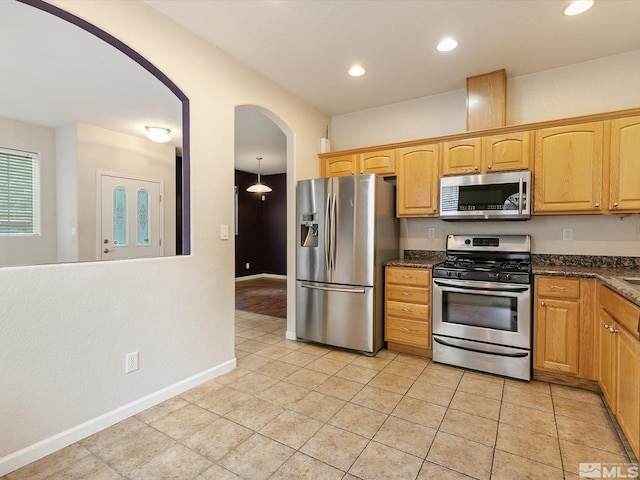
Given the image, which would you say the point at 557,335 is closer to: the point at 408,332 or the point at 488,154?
the point at 408,332

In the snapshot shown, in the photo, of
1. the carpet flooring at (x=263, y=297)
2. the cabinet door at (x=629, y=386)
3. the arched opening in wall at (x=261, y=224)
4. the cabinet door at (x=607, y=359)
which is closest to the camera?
the cabinet door at (x=629, y=386)

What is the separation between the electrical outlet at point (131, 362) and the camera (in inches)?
83.7

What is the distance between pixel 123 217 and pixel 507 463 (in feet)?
9.66

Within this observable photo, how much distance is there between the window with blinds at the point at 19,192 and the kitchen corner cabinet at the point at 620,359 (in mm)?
3265

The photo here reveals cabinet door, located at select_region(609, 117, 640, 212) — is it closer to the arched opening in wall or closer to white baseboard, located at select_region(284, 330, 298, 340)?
white baseboard, located at select_region(284, 330, 298, 340)

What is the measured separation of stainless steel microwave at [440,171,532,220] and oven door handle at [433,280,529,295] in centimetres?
64

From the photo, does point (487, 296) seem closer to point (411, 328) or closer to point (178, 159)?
point (411, 328)

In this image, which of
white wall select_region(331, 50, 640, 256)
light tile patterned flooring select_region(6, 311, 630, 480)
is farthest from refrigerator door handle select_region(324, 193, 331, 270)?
light tile patterned flooring select_region(6, 311, 630, 480)

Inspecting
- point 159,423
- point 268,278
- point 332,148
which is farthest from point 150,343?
point 268,278

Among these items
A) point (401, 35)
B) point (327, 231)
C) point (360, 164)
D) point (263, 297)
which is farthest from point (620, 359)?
point (263, 297)

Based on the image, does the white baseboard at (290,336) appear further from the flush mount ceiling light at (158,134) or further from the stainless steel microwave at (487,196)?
the flush mount ceiling light at (158,134)

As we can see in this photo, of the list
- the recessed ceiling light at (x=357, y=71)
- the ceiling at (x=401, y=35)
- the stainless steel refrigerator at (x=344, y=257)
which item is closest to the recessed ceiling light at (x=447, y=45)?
the ceiling at (x=401, y=35)

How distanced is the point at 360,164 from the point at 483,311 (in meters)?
1.95

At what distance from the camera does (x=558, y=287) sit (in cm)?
253
